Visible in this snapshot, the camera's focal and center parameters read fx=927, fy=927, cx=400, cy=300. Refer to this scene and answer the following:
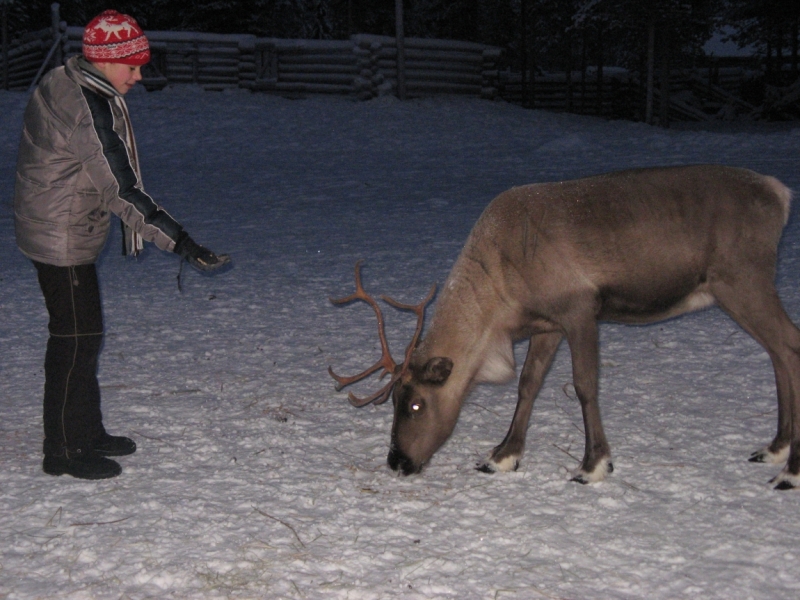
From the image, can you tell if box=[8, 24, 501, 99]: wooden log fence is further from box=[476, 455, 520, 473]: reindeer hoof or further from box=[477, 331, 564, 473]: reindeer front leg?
box=[476, 455, 520, 473]: reindeer hoof

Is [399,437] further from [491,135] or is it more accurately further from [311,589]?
[491,135]

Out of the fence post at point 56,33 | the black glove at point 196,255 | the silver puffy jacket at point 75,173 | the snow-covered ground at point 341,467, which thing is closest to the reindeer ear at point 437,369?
the snow-covered ground at point 341,467

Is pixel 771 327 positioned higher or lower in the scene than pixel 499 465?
higher

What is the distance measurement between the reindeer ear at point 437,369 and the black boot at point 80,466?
1.51 m

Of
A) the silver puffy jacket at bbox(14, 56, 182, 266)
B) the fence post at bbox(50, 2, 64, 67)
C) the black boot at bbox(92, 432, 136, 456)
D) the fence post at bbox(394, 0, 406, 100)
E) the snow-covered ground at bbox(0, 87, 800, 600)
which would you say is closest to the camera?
the snow-covered ground at bbox(0, 87, 800, 600)

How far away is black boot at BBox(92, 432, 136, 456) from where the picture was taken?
14.9 ft

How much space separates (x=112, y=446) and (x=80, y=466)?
285 millimetres

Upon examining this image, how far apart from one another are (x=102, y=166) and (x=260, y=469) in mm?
1570

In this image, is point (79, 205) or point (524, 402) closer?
point (79, 205)

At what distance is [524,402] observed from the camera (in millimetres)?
4676

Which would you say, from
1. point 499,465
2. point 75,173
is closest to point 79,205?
point 75,173

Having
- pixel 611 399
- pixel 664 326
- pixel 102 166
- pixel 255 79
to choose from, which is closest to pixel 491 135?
pixel 255 79

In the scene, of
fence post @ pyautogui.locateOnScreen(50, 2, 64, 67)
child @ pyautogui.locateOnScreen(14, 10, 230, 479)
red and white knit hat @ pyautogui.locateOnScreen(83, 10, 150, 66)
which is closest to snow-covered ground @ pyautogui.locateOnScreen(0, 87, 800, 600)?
child @ pyautogui.locateOnScreen(14, 10, 230, 479)

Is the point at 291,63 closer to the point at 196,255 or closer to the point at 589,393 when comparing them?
the point at 196,255
